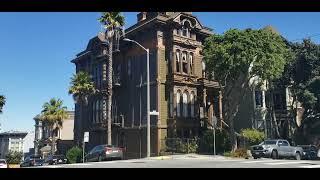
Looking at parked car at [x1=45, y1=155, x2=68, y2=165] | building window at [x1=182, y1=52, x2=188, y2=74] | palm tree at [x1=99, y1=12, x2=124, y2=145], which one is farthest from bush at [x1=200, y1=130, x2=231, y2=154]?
parked car at [x1=45, y1=155, x2=68, y2=165]

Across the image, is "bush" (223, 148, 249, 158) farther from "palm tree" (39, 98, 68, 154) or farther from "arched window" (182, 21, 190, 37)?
"palm tree" (39, 98, 68, 154)

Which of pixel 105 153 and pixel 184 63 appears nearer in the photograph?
pixel 105 153

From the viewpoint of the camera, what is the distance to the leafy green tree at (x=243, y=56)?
35.5 m

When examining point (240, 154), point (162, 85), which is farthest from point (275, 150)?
point (162, 85)

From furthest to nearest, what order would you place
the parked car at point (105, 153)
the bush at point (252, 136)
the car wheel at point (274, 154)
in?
the bush at point (252, 136), the car wheel at point (274, 154), the parked car at point (105, 153)

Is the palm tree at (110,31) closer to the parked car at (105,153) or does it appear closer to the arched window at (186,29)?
the arched window at (186,29)

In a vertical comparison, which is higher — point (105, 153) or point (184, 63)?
point (184, 63)

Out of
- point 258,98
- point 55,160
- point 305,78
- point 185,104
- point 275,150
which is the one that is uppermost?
point 305,78

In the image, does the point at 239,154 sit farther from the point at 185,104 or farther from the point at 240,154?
the point at 185,104
